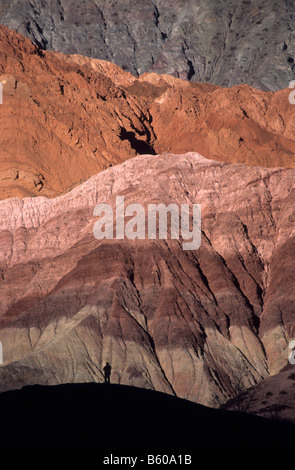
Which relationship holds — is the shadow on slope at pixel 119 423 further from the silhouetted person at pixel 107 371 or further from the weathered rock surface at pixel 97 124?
the weathered rock surface at pixel 97 124

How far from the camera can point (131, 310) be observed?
3310 inches

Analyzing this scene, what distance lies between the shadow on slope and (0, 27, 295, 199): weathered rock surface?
216ft

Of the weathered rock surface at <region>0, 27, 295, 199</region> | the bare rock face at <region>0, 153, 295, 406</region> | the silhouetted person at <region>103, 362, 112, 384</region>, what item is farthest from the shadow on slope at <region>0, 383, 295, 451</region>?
the weathered rock surface at <region>0, 27, 295, 199</region>

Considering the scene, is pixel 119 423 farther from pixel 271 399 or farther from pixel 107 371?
pixel 107 371

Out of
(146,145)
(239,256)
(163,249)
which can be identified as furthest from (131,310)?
(146,145)

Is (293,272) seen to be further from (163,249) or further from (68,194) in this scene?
(68,194)

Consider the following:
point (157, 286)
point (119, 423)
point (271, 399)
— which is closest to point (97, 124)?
point (157, 286)

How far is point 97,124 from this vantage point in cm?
13550

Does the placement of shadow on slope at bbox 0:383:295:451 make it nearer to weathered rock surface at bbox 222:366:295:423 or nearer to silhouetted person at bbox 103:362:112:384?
weathered rock surface at bbox 222:366:295:423

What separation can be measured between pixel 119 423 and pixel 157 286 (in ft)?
123

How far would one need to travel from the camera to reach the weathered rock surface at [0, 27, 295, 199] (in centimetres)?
12594

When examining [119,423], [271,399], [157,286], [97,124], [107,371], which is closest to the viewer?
[119,423]

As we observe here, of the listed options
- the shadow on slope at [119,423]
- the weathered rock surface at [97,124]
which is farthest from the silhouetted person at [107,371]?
the weathered rock surface at [97,124]

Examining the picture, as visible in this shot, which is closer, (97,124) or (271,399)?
(271,399)
